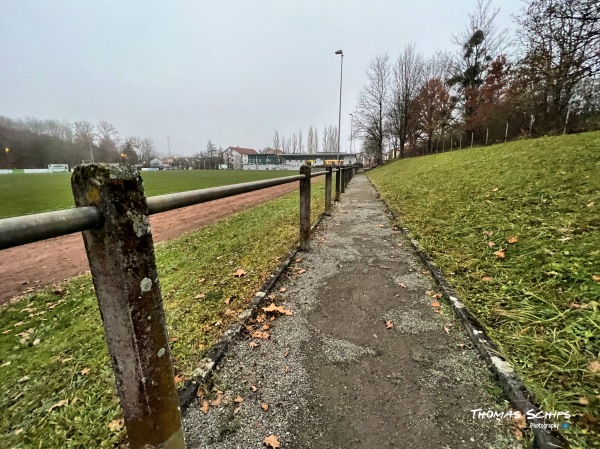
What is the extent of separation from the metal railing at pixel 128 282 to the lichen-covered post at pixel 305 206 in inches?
113

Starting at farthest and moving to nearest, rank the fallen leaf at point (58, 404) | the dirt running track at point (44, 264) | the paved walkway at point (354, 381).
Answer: the dirt running track at point (44, 264) → the fallen leaf at point (58, 404) → the paved walkway at point (354, 381)

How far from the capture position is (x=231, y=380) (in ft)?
5.51

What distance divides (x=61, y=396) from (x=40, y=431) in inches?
10.4

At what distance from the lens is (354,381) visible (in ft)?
5.51

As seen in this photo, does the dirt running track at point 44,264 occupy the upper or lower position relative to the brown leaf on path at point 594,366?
lower

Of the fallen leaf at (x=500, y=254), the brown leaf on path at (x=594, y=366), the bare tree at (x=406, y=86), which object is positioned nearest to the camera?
the brown leaf on path at (x=594, y=366)

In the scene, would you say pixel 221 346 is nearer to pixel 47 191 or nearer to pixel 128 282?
pixel 128 282

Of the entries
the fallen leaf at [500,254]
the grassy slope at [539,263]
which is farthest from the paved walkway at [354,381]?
the fallen leaf at [500,254]

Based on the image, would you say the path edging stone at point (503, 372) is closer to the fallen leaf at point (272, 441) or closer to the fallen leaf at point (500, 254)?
the fallen leaf at point (500, 254)

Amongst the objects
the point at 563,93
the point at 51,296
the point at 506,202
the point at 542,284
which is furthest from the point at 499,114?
the point at 51,296

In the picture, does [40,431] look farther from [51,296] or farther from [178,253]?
[178,253]

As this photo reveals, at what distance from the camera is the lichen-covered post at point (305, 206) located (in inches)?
150

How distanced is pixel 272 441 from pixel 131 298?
3.36 feet

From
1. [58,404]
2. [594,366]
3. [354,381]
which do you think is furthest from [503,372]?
[58,404]
